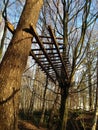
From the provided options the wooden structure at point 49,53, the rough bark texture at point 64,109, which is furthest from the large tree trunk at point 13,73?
the rough bark texture at point 64,109

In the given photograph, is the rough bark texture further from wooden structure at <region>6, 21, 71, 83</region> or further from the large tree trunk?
the large tree trunk

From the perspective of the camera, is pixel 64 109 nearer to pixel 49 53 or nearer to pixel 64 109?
pixel 64 109

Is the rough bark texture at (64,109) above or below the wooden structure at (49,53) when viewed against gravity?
below

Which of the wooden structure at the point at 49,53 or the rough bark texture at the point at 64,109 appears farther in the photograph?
the rough bark texture at the point at 64,109

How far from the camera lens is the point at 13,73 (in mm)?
4094

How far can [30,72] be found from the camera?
3231 centimetres

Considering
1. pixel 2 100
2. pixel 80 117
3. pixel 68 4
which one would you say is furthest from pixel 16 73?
pixel 80 117

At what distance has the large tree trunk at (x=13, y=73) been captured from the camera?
12.9ft

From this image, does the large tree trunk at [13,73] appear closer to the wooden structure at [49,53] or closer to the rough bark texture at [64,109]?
the wooden structure at [49,53]

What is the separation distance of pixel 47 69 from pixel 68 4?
339cm

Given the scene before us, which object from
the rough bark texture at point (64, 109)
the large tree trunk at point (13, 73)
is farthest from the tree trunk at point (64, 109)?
the large tree trunk at point (13, 73)

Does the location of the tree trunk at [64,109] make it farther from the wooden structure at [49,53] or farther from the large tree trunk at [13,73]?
the large tree trunk at [13,73]

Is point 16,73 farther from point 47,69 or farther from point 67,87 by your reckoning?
point 67,87

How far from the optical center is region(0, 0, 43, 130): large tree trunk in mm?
3922
